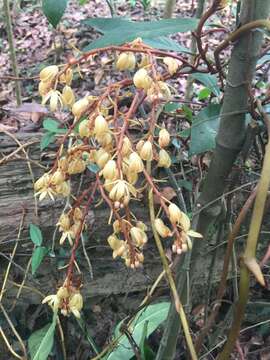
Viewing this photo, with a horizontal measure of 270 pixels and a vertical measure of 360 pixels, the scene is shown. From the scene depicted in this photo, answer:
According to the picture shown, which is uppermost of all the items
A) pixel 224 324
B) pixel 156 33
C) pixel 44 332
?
pixel 156 33

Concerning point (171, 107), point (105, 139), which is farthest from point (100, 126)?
point (171, 107)

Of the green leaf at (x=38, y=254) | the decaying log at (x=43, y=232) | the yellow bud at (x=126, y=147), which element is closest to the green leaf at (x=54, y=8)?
the yellow bud at (x=126, y=147)

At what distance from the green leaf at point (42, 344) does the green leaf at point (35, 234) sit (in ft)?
0.69

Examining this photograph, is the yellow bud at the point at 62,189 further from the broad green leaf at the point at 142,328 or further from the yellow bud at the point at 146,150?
the broad green leaf at the point at 142,328

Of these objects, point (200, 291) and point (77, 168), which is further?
point (200, 291)

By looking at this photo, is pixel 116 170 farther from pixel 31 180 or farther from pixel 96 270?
pixel 96 270

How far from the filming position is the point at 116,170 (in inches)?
23.9

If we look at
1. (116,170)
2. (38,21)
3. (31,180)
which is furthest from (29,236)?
(38,21)

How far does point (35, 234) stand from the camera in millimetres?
1330

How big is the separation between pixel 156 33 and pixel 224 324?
0.75 m

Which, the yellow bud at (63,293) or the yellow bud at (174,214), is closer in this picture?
the yellow bud at (174,214)

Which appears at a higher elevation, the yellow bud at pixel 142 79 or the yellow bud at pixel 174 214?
the yellow bud at pixel 142 79

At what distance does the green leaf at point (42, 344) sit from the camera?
128 cm

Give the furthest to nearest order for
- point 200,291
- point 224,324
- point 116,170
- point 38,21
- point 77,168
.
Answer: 1. point 38,21
2. point 200,291
3. point 224,324
4. point 77,168
5. point 116,170
